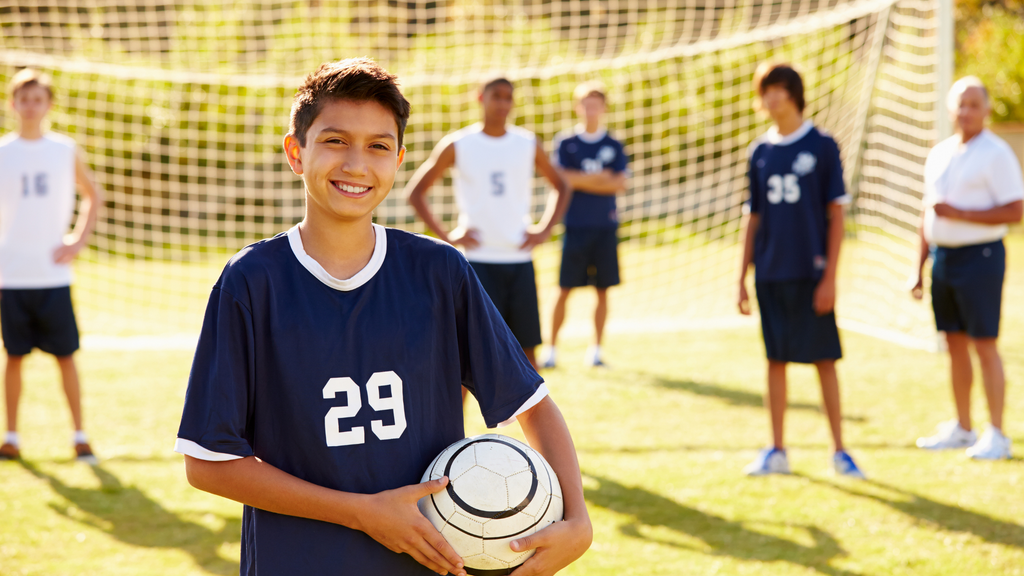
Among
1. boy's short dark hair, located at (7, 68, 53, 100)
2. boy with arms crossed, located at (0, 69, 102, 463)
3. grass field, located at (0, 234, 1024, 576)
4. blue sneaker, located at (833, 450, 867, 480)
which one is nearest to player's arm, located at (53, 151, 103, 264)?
boy with arms crossed, located at (0, 69, 102, 463)

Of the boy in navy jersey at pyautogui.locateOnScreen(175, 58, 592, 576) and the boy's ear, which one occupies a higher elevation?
the boy's ear

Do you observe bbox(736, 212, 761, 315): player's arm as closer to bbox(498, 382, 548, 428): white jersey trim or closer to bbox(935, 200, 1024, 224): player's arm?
bbox(935, 200, 1024, 224): player's arm

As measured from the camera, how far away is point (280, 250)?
1.47 metres

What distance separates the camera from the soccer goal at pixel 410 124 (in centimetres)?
1043

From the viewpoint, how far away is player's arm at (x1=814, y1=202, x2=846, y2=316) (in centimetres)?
401

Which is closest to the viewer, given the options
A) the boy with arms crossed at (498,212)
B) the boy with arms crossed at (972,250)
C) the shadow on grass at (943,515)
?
the shadow on grass at (943,515)

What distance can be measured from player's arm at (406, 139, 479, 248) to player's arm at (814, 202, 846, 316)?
1701 millimetres

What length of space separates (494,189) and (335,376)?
3.32m

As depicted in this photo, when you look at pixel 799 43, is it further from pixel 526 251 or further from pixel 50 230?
pixel 50 230

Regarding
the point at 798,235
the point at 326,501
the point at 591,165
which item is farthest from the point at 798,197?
the point at 326,501

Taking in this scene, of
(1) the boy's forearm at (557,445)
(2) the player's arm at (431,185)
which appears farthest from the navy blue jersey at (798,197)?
(1) the boy's forearm at (557,445)

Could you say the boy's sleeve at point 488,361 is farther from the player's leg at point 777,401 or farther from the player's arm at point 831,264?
the player's leg at point 777,401

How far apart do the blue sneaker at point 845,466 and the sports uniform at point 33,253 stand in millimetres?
3743

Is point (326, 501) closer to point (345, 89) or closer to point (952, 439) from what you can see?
point (345, 89)
